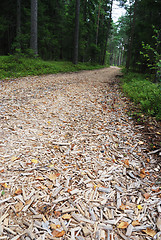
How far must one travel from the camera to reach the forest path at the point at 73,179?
160 cm

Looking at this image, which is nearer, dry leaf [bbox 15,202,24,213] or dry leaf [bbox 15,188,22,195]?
dry leaf [bbox 15,202,24,213]

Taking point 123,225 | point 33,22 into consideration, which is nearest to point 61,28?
point 33,22

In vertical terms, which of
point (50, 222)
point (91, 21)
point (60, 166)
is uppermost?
point (91, 21)

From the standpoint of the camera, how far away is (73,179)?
2203 millimetres

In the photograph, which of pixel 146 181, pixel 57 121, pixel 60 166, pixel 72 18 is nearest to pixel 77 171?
pixel 60 166

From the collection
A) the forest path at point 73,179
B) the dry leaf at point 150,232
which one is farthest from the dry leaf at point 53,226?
the dry leaf at point 150,232

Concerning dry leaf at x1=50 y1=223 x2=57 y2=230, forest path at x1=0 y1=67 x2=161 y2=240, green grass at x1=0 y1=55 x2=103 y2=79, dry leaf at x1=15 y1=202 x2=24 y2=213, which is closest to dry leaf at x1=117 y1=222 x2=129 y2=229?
forest path at x1=0 y1=67 x2=161 y2=240

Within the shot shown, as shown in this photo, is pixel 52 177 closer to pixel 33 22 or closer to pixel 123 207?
pixel 123 207

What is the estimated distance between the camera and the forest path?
5.25 ft

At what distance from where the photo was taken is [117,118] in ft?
14.0

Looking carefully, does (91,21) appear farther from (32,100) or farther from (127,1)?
(32,100)

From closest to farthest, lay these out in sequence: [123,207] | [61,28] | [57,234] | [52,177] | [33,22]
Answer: [57,234]
[123,207]
[52,177]
[33,22]
[61,28]

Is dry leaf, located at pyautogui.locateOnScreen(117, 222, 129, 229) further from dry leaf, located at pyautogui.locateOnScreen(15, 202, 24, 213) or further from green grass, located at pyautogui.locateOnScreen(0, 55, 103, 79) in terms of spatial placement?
green grass, located at pyautogui.locateOnScreen(0, 55, 103, 79)

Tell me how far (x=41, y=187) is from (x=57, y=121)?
1.99 meters
